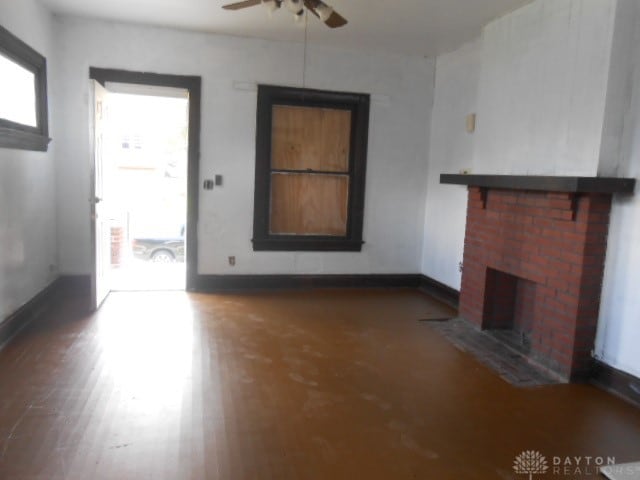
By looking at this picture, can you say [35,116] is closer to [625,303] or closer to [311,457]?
[311,457]

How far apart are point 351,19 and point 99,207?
2855 millimetres

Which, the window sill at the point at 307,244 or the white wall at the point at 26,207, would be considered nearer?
the white wall at the point at 26,207

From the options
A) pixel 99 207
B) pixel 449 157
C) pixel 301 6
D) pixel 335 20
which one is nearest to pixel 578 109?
pixel 335 20

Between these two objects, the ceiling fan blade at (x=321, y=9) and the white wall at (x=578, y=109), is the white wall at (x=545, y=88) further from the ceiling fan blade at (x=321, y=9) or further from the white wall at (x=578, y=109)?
the ceiling fan blade at (x=321, y=9)

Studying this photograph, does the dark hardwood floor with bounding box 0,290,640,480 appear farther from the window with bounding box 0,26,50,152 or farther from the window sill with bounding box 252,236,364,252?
the window with bounding box 0,26,50,152

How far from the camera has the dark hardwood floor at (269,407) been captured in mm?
2270

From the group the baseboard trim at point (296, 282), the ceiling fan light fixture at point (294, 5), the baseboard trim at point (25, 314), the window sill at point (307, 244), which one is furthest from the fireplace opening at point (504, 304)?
the baseboard trim at point (25, 314)

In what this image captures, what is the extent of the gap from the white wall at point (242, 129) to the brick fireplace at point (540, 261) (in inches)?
51.8

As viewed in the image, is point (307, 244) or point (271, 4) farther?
point (307, 244)

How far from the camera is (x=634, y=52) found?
10.0 feet

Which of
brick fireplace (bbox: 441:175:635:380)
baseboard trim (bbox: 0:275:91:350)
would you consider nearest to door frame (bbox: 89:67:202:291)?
baseboard trim (bbox: 0:275:91:350)

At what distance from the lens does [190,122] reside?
5.11 metres

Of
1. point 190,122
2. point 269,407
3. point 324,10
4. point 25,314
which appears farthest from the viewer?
point 190,122

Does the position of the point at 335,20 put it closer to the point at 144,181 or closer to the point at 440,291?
the point at 440,291
